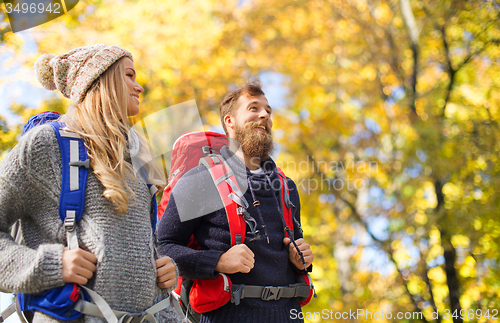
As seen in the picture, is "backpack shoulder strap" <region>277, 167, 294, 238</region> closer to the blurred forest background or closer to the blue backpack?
the blue backpack

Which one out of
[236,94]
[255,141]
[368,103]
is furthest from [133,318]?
[368,103]

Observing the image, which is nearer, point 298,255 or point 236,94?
point 298,255

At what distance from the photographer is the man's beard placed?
269 centimetres

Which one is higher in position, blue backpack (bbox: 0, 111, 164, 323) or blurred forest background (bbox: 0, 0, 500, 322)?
blurred forest background (bbox: 0, 0, 500, 322)

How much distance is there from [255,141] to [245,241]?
0.77 meters

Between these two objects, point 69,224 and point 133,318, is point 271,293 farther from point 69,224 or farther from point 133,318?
point 69,224

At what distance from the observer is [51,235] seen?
1.44 metres

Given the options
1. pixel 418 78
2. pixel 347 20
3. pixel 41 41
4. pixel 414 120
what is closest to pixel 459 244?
pixel 414 120

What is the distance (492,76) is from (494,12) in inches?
44.8

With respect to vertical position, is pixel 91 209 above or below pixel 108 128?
below

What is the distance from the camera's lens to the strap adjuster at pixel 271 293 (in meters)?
2.18

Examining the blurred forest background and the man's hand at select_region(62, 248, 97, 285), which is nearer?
the man's hand at select_region(62, 248, 97, 285)

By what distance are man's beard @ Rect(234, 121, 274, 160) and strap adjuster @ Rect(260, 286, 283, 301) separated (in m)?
0.96

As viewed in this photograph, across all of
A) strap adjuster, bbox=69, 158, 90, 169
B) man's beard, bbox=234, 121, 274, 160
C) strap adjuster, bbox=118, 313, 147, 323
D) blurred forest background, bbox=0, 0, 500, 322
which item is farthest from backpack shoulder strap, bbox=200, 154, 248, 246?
blurred forest background, bbox=0, 0, 500, 322
